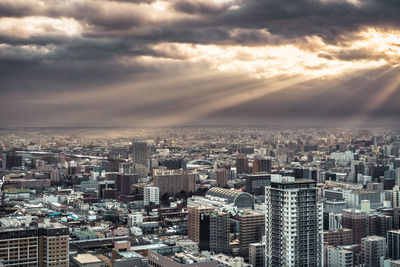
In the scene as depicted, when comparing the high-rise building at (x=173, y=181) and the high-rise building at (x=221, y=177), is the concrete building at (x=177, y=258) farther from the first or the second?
the high-rise building at (x=221, y=177)

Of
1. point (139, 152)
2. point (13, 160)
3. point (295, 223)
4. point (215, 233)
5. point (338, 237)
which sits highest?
point (139, 152)

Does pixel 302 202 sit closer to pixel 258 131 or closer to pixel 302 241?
pixel 302 241

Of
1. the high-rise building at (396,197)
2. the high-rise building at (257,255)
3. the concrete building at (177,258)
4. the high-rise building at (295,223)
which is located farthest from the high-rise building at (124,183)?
the high-rise building at (295,223)

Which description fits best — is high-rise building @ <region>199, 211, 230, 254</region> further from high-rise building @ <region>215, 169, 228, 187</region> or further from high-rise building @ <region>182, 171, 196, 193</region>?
high-rise building @ <region>215, 169, 228, 187</region>

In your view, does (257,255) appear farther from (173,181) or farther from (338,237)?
(173,181)

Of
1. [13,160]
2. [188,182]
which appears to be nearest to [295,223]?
[188,182]
